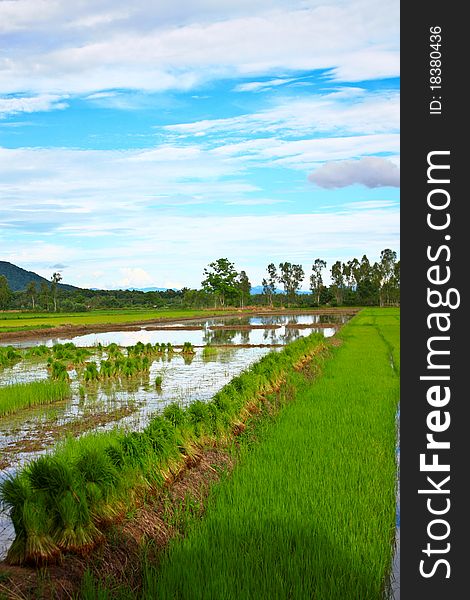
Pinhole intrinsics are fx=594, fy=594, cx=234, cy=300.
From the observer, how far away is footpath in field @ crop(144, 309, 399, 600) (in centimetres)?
319

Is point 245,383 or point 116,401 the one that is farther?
point 116,401

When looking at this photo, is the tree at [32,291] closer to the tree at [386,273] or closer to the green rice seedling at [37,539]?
the tree at [386,273]

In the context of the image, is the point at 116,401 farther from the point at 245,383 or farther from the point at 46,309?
the point at 46,309

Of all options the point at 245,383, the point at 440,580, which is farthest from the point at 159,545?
the point at 245,383

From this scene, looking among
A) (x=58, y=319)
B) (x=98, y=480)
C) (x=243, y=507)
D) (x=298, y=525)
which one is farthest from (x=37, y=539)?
(x=58, y=319)

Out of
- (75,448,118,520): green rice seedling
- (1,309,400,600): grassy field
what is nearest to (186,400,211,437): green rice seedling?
(1,309,400,600): grassy field

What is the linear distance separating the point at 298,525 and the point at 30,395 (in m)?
7.50

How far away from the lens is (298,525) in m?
3.90

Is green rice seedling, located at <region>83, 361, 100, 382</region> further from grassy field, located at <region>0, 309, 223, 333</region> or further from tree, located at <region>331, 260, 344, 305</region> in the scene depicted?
tree, located at <region>331, 260, 344, 305</region>

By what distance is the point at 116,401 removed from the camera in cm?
1054

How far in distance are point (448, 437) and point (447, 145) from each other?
2.57 feet

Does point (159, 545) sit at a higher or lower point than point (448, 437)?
lower

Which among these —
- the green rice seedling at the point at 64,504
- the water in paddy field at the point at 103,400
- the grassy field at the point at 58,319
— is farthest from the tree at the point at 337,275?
the green rice seedling at the point at 64,504

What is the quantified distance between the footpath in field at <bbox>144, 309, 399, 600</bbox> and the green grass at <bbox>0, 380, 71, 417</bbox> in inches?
186
